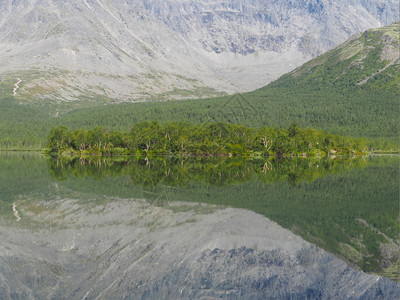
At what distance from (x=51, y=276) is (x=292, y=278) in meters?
8.07

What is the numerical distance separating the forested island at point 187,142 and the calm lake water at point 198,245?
73915 millimetres

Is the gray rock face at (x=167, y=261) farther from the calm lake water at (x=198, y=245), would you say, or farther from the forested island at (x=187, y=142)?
the forested island at (x=187, y=142)

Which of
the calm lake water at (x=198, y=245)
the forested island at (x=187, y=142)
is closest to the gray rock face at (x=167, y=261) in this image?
the calm lake water at (x=198, y=245)

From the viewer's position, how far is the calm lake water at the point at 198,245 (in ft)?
47.4

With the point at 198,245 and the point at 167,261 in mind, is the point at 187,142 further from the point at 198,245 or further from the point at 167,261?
the point at 167,261

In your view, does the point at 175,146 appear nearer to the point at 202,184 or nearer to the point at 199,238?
the point at 202,184

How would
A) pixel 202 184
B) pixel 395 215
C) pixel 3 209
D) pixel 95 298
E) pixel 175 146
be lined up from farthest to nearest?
pixel 175 146
pixel 202 184
pixel 3 209
pixel 395 215
pixel 95 298

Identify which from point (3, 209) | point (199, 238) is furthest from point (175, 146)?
point (199, 238)

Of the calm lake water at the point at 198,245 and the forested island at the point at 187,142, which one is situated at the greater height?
the forested island at the point at 187,142

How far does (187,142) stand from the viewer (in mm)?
105375

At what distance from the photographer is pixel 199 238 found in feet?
65.2

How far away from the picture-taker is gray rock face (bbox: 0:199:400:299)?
14180 millimetres

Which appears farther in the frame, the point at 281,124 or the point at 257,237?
the point at 281,124

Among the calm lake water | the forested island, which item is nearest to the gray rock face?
the calm lake water
